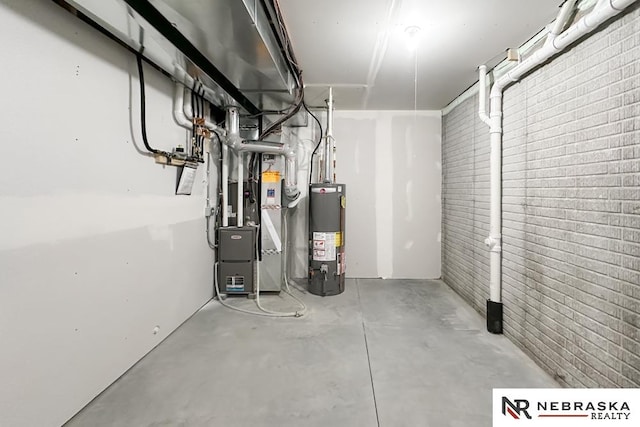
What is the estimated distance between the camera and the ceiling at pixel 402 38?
1.90 meters

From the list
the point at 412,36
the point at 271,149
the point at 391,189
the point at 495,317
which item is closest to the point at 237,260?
the point at 271,149

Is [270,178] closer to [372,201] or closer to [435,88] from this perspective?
[372,201]

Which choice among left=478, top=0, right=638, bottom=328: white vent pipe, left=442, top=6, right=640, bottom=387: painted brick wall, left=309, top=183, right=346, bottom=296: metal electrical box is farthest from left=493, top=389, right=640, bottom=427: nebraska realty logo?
left=309, top=183, right=346, bottom=296: metal electrical box

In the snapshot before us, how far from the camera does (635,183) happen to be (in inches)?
57.6

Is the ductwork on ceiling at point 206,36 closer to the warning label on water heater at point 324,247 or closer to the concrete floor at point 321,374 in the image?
the warning label on water heater at point 324,247

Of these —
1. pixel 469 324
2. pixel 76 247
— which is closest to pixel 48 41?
pixel 76 247

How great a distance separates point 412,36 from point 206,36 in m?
1.43

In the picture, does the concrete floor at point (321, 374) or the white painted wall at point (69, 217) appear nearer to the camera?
the white painted wall at point (69, 217)

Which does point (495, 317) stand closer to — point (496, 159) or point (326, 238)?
point (496, 159)

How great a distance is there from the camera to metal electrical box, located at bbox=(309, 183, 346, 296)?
362 cm

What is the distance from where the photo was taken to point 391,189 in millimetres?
4336

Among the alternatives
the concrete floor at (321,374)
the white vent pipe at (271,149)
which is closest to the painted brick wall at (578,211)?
the concrete floor at (321,374)

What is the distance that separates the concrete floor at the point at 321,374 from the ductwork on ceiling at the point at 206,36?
6.83 ft

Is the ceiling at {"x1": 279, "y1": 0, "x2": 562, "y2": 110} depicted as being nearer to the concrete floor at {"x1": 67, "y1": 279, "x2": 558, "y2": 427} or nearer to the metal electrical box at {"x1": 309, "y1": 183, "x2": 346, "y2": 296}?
the metal electrical box at {"x1": 309, "y1": 183, "x2": 346, "y2": 296}
